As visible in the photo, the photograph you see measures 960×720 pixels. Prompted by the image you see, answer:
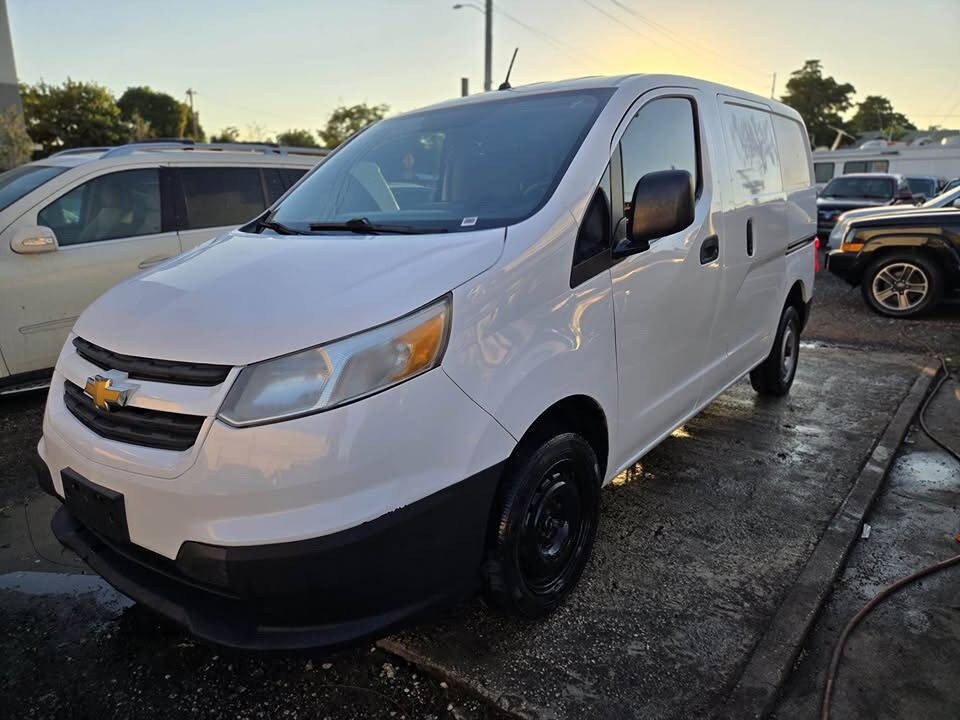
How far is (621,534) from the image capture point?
307 cm

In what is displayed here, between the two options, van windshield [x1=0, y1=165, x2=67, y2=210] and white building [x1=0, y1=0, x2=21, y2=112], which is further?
white building [x1=0, y1=0, x2=21, y2=112]

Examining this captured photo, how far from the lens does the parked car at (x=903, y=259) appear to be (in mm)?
7648

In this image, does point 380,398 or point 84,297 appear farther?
point 84,297

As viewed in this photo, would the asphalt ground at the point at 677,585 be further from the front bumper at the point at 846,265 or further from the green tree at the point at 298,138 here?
the green tree at the point at 298,138

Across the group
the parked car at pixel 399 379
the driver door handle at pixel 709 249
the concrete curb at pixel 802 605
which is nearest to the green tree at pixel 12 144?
the parked car at pixel 399 379

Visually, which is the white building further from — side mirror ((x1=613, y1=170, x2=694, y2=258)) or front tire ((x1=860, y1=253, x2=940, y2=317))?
side mirror ((x1=613, y1=170, x2=694, y2=258))

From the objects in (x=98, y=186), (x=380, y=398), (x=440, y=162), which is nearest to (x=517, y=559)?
(x=380, y=398)

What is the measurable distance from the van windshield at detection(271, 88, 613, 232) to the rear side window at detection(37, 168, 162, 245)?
2556 millimetres

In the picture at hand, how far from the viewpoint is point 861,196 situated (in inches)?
582

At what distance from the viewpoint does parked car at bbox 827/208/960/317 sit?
765cm

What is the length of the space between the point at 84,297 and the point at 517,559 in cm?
399

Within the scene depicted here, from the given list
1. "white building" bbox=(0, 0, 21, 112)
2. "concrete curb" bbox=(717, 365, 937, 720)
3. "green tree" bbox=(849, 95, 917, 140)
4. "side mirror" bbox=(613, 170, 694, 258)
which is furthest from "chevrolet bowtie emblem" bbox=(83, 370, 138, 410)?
"green tree" bbox=(849, 95, 917, 140)

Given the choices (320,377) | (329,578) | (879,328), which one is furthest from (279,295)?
(879,328)

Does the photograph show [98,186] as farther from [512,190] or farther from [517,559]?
[517,559]
